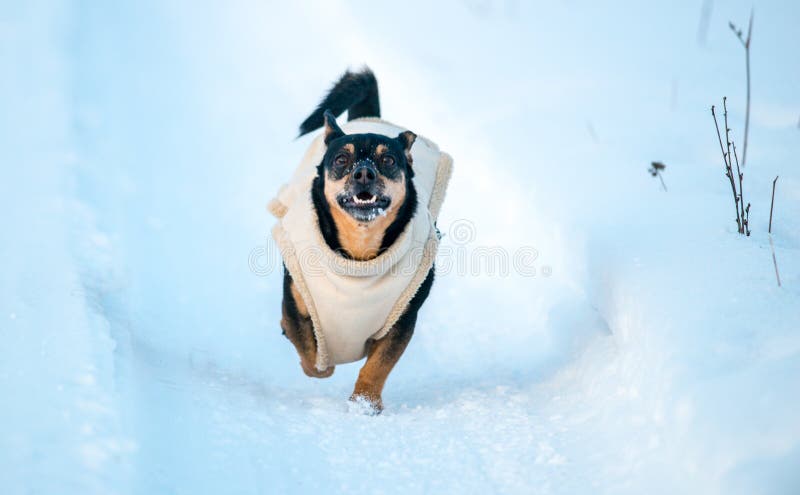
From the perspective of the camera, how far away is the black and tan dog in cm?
331

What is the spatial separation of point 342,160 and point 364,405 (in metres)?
1.02

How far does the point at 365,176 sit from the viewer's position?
10.8ft

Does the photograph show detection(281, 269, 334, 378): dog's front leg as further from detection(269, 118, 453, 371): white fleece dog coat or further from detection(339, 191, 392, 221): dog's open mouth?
detection(339, 191, 392, 221): dog's open mouth

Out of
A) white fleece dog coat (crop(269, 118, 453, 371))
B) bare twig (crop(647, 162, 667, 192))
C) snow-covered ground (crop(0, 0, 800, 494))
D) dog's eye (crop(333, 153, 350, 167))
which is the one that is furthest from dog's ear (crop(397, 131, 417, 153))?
bare twig (crop(647, 162, 667, 192))

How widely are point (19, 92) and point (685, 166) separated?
4447mm

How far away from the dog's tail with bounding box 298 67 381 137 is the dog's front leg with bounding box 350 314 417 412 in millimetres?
1182

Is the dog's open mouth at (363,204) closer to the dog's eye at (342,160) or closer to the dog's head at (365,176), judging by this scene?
the dog's head at (365,176)

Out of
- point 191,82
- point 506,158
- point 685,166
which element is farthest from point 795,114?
point 191,82

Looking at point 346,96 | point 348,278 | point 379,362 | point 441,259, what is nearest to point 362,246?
point 348,278

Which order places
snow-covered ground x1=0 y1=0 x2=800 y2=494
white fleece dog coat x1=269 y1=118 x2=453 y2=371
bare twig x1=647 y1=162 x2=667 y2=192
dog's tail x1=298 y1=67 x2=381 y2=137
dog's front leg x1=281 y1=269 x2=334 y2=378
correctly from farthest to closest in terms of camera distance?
1. bare twig x1=647 y1=162 x2=667 y2=192
2. dog's tail x1=298 y1=67 x2=381 y2=137
3. dog's front leg x1=281 y1=269 x2=334 y2=378
4. white fleece dog coat x1=269 y1=118 x2=453 y2=371
5. snow-covered ground x1=0 y1=0 x2=800 y2=494

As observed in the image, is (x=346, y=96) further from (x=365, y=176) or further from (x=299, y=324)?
(x=299, y=324)

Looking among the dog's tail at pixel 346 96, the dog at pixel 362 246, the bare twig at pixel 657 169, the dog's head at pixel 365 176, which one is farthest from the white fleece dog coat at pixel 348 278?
the bare twig at pixel 657 169

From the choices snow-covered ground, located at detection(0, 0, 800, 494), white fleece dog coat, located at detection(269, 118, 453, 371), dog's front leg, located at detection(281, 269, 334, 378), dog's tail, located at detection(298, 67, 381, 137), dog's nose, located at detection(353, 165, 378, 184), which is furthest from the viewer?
dog's tail, located at detection(298, 67, 381, 137)

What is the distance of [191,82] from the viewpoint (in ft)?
24.3
